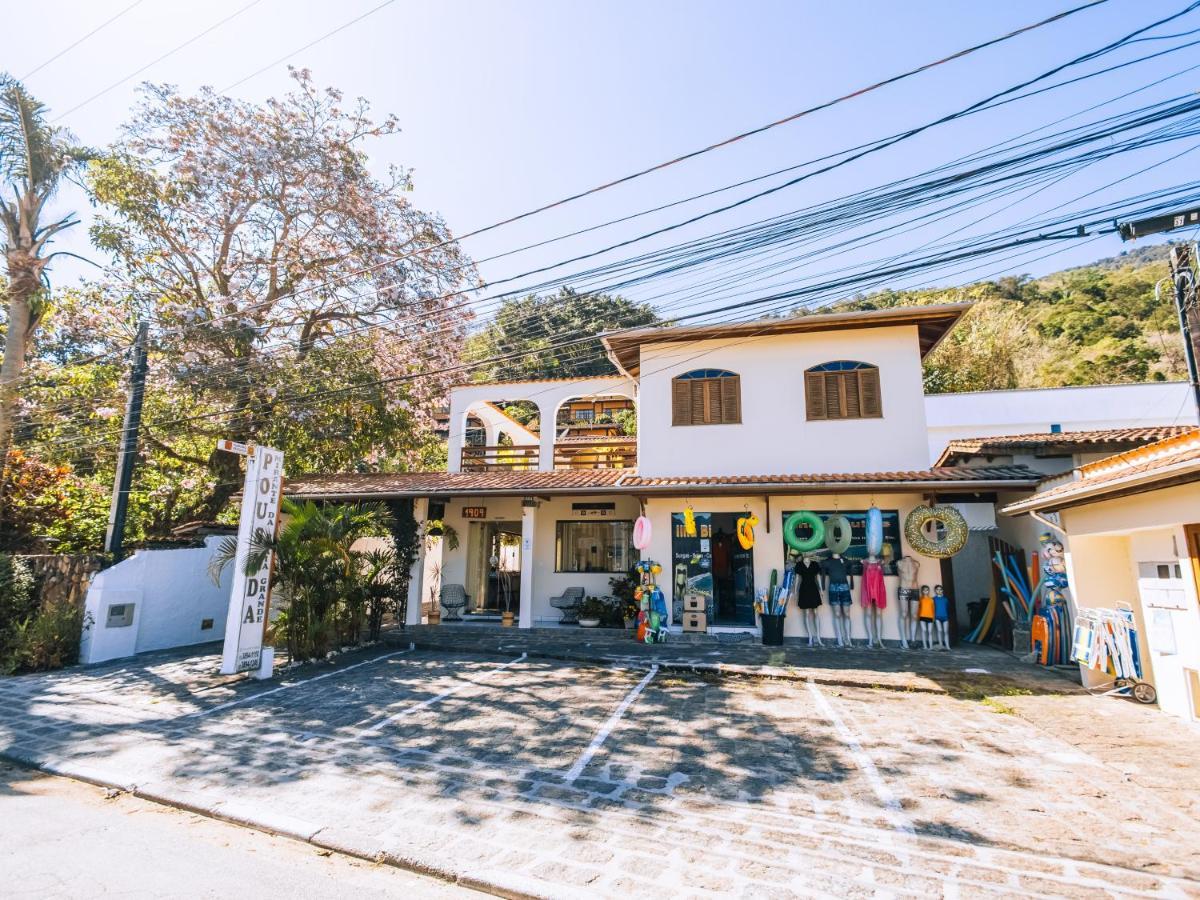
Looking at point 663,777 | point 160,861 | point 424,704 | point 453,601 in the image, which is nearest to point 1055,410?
point 453,601

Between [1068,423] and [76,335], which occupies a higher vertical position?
[76,335]

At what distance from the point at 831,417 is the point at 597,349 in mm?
17848

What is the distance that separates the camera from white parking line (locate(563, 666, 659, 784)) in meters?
5.09

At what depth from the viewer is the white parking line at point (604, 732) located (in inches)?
201

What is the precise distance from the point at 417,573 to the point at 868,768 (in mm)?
10248

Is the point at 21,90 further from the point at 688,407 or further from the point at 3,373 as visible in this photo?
the point at 688,407

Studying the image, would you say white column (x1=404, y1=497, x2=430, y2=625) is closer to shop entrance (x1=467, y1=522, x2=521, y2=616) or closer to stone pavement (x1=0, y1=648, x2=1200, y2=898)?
shop entrance (x1=467, y1=522, x2=521, y2=616)

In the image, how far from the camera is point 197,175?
14422 millimetres

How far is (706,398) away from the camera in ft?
41.6

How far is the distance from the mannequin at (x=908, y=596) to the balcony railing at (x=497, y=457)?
832 cm

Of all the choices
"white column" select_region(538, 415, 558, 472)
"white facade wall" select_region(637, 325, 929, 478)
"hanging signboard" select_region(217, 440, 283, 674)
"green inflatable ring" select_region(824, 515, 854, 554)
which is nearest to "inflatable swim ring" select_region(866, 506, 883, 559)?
"green inflatable ring" select_region(824, 515, 854, 554)

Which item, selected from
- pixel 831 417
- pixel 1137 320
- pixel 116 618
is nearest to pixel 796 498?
pixel 831 417

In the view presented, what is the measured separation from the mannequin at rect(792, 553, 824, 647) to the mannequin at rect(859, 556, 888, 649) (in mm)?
800

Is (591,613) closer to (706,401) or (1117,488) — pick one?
(706,401)
